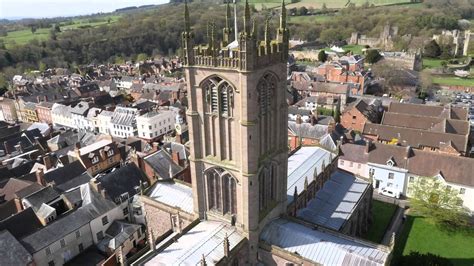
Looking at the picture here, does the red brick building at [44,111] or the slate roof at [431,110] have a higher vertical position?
the slate roof at [431,110]

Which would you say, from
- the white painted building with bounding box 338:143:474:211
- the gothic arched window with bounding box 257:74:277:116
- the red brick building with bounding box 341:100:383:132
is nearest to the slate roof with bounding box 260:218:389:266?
the gothic arched window with bounding box 257:74:277:116

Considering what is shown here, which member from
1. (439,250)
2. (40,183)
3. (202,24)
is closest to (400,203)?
(439,250)

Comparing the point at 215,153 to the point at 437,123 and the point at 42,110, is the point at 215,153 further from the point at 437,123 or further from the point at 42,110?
the point at 42,110

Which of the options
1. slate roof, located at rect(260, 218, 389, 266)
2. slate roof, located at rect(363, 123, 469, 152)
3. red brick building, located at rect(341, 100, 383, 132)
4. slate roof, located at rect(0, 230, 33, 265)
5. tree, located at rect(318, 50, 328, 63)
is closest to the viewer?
slate roof, located at rect(260, 218, 389, 266)

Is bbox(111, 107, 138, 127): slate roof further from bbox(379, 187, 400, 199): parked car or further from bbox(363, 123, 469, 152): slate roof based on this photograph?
bbox(379, 187, 400, 199): parked car

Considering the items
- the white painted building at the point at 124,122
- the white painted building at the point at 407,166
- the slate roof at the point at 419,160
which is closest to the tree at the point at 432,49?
the white painted building at the point at 407,166

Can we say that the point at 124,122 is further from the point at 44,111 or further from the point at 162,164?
the point at 162,164

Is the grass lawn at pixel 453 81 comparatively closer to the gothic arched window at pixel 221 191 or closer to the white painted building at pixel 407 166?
the white painted building at pixel 407 166
